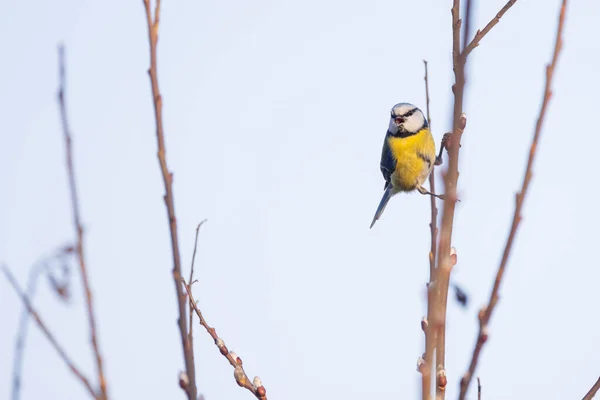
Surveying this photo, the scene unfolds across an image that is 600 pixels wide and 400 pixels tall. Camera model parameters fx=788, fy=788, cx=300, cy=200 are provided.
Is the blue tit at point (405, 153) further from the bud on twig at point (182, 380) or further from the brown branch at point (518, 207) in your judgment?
the brown branch at point (518, 207)

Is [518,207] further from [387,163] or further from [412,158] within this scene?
[387,163]

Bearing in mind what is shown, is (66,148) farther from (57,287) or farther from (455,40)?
(455,40)

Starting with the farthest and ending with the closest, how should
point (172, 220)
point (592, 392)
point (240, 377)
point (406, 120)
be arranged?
point (406, 120), point (240, 377), point (592, 392), point (172, 220)

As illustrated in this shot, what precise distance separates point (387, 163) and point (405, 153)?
250mm

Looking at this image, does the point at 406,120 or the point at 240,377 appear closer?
the point at 240,377

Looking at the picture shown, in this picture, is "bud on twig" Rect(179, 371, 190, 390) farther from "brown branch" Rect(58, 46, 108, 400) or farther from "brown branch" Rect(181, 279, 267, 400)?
"brown branch" Rect(181, 279, 267, 400)

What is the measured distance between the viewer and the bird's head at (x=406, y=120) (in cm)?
654

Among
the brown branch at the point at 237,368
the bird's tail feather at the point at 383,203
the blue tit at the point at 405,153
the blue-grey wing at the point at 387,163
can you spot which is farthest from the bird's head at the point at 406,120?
the brown branch at the point at 237,368

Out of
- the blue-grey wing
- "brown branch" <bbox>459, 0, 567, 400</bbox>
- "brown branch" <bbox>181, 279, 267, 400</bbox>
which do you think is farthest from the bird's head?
"brown branch" <bbox>459, 0, 567, 400</bbox>

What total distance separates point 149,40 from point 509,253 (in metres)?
0.70

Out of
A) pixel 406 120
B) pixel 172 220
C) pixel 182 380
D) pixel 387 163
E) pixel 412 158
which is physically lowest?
pixel 182 380

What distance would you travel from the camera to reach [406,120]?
6.59 meters

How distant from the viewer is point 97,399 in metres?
1.24

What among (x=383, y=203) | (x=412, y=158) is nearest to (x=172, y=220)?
(x=412, y=158)
